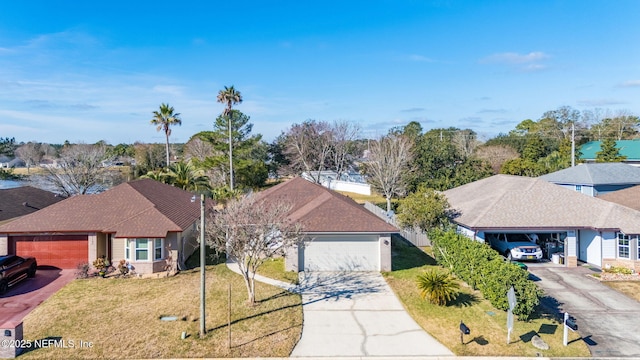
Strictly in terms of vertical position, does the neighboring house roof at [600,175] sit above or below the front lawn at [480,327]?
above

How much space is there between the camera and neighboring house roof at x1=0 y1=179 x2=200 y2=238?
763 inches

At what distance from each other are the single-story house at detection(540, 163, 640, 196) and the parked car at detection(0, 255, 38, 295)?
3795 cm

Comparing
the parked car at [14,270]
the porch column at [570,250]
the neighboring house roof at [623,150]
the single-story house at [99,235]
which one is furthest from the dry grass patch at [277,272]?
the neighboring house roof at [623,150]

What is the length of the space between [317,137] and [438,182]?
73.0ft

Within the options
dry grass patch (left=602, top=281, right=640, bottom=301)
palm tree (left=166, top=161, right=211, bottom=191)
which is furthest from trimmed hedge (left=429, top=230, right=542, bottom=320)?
palm tree (left=166, top=161, right=211, bottom=191)

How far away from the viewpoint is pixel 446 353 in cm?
1154

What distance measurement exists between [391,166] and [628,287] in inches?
929

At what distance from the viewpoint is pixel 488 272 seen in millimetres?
15031

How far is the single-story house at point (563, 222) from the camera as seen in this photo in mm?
20453

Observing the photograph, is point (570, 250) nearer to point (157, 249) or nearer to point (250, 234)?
point (250, 234)

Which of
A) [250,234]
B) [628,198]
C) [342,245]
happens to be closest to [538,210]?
[628,198]

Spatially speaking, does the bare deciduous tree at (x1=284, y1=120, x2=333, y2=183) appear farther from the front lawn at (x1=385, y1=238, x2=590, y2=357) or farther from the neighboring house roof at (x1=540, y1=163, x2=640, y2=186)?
the front lawn at (x1=385, y1=238, x2=590, y2=357)

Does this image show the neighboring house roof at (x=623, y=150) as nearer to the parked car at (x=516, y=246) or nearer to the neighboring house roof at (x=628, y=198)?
the neighboring house roof at (x=628, y=198)

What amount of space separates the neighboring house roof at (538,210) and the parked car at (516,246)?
Answer: 52.9 inches
